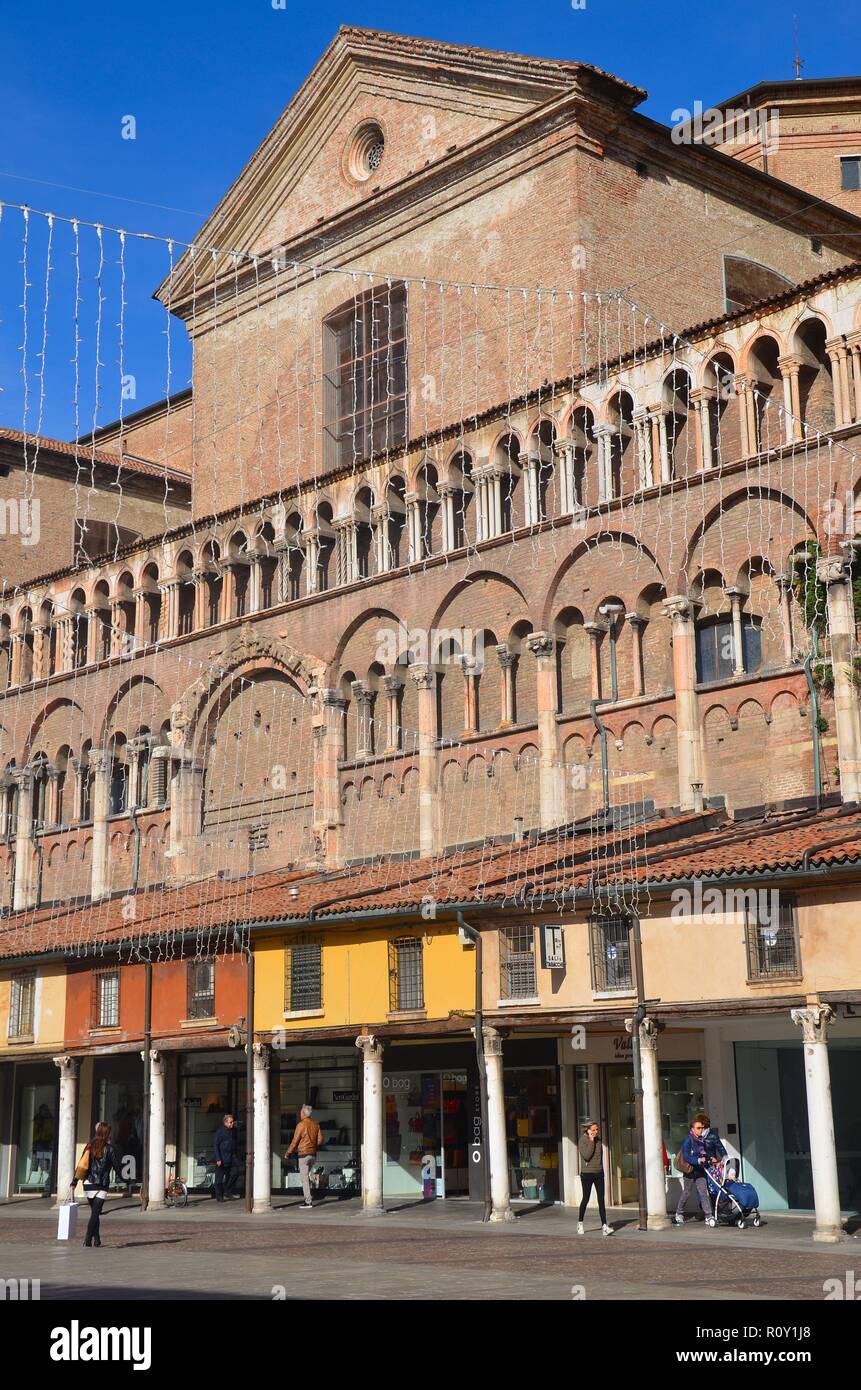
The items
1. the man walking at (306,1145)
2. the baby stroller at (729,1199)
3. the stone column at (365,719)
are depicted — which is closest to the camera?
the baby stroller at (729,1199)

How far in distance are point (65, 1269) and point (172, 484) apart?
106 feet

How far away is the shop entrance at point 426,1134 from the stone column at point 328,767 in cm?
635

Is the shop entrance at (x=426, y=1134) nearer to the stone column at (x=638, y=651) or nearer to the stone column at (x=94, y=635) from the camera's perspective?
the stone column at (x=638, y=651)

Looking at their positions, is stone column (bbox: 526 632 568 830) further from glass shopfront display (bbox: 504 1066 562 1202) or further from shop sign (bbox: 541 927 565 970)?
shop sign (bbox: 541 927 565 970)

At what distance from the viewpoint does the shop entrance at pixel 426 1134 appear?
25.9m

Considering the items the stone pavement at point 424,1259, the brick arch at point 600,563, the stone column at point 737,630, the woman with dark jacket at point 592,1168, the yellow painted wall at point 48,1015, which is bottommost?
the stone pavement at point 424,1259

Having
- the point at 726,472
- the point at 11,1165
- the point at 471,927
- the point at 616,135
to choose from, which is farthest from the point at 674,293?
the point at 11,1165

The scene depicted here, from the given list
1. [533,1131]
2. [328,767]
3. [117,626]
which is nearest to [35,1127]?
[328,767]

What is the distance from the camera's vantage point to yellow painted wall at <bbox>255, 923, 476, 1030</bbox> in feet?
75.4

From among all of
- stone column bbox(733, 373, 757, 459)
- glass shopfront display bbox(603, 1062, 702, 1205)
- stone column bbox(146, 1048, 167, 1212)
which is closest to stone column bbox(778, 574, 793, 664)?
stone column bbox(733, 373, 757, 459)

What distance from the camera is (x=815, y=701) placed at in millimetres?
24641

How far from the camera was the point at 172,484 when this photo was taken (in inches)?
1833

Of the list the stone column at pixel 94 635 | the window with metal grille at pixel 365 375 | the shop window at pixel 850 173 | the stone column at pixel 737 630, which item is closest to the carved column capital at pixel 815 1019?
the stone column at pixel 737 630

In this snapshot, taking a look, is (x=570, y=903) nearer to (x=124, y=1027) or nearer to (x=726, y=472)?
(x=726, y=472)
